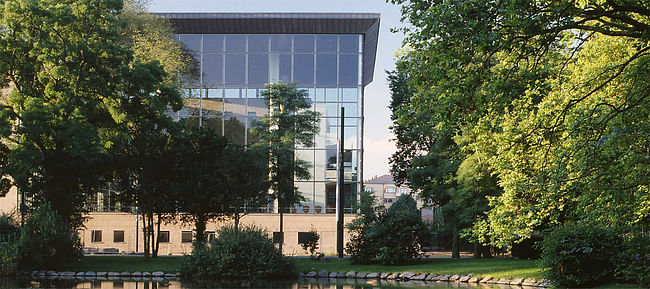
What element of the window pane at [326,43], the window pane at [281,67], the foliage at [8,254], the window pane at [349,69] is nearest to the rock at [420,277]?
the foliage at [8,254]

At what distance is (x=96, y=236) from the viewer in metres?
51.7

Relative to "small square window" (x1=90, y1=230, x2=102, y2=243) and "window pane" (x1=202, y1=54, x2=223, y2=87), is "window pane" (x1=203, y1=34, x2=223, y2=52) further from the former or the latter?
"small square window" (x1=90, y1=230, x2=102, y2=243)

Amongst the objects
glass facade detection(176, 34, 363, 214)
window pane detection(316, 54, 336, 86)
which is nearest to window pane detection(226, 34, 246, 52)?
glass facade detection(176, 34, 363, 214)

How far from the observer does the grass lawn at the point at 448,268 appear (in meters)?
26.0

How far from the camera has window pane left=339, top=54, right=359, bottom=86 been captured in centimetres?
5175

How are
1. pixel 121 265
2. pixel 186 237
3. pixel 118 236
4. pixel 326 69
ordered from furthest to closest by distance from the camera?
pixel 326 69 < pixel 118 236 < pixel 186 237 < pixel 121 265

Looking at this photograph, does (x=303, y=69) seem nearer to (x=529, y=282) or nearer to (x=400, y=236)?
(x=400, y=236)

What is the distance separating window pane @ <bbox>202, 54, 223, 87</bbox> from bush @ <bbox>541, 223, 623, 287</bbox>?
3601cm

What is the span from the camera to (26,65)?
32594 mm

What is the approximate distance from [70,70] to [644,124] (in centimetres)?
2726

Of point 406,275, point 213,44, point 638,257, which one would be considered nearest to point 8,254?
point 406,275

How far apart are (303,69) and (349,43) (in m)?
4.14

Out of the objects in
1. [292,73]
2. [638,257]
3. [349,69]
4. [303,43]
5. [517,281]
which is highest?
[303,43]

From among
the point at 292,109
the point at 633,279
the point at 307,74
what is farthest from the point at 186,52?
the point at 633,279
